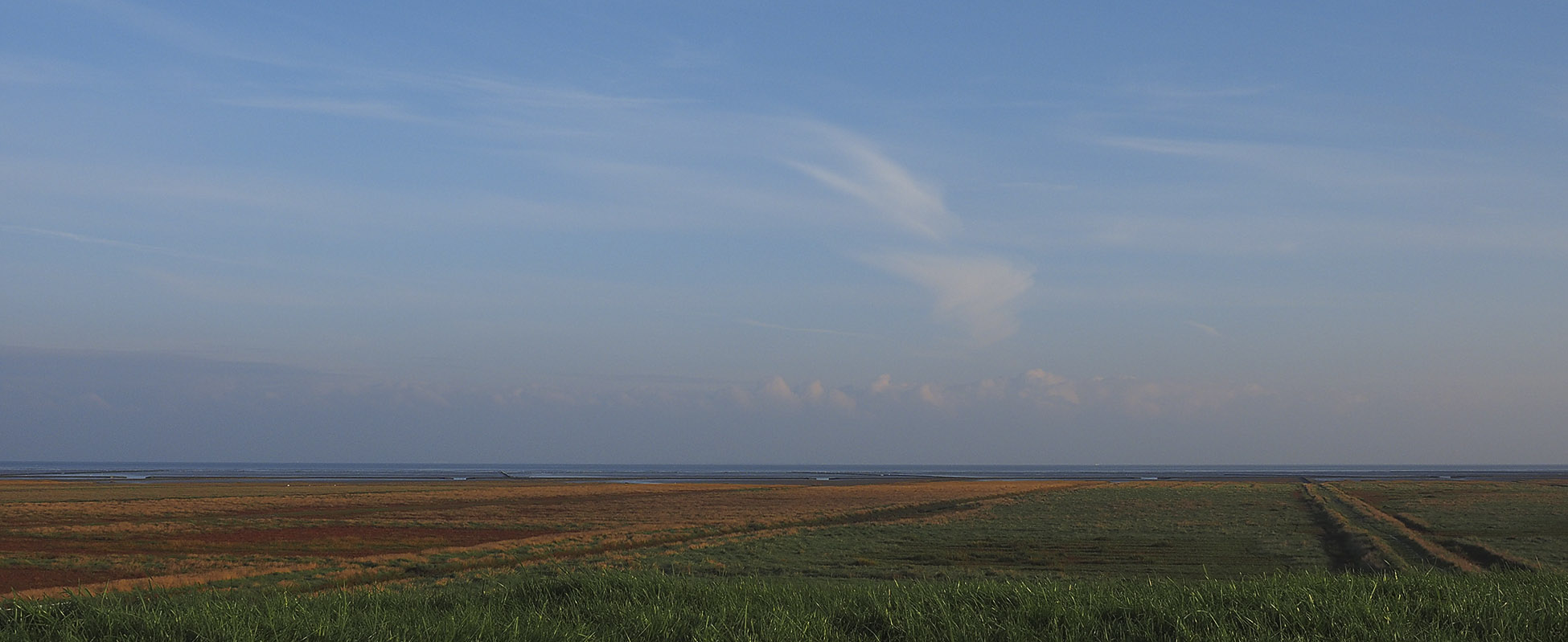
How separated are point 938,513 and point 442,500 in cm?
3874

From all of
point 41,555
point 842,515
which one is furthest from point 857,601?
point 842,515

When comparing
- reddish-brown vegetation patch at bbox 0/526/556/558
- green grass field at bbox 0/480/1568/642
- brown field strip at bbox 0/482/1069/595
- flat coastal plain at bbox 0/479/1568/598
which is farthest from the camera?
reddish-brown vegetation patch at bbox 0/526/556/558

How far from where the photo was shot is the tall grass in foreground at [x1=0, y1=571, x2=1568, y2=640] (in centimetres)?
838

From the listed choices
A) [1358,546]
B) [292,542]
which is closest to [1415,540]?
[1358,546]

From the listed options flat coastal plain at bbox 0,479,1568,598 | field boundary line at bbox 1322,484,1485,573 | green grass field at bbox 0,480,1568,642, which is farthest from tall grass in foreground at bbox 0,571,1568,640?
field boundary line at bbox 1322,484,1485,573

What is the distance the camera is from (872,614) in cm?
955

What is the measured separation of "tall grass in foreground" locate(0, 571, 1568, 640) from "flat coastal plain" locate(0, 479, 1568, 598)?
7.40 feet

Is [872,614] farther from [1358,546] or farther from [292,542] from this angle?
[292,542]

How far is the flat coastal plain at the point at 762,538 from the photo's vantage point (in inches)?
1121

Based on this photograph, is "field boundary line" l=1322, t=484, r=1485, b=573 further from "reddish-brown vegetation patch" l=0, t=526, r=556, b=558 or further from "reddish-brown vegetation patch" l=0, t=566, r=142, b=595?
"reddish-brown vegetation patch" l=0, t=526, r=556, b=558

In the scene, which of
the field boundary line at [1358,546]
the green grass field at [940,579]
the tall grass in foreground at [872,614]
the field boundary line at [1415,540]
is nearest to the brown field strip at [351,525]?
the green grass field at [940,579]

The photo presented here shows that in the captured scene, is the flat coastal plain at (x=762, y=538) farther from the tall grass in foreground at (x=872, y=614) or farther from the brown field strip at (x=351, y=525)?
the tall grass in foreground at (x=872, y=614)

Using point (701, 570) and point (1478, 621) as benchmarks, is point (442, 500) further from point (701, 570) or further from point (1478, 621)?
point (1478, 621)

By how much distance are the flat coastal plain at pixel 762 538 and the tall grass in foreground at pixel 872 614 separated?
226 centimetres
